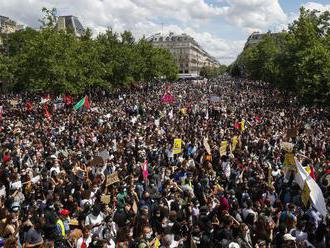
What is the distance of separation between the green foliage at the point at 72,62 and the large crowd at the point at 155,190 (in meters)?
13.3

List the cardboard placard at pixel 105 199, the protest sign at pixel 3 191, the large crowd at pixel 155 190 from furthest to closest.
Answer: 1. the protest sign at pixel 3 191
2. the cardboard placard at pixel 105 199
3. the large crowd at pixel 155 190

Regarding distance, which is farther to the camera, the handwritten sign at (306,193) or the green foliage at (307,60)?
the green foliage at (307,60)

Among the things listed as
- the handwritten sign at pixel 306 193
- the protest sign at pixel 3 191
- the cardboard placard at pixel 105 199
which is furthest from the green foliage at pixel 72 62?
the handwritten sign at pixel 306 193

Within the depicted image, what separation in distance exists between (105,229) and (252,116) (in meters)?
22.6

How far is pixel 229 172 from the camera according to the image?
14453 mm

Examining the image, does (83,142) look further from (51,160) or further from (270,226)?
(270,226)

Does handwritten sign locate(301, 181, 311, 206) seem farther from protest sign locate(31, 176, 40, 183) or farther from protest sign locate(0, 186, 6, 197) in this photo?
protest sign locate(0, 186, 6, 197)

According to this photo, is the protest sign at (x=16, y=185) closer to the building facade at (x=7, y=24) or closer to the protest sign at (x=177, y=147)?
the protest sign at (x=177, y=147)

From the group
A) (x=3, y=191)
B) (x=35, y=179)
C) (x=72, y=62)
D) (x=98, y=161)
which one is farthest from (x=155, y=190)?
(x=72, y=62)

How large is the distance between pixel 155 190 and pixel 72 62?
2940cm

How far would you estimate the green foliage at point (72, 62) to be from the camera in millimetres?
36031

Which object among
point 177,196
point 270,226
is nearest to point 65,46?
point 177,196

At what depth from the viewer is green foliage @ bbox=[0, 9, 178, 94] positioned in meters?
36.0

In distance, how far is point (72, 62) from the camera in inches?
1517
